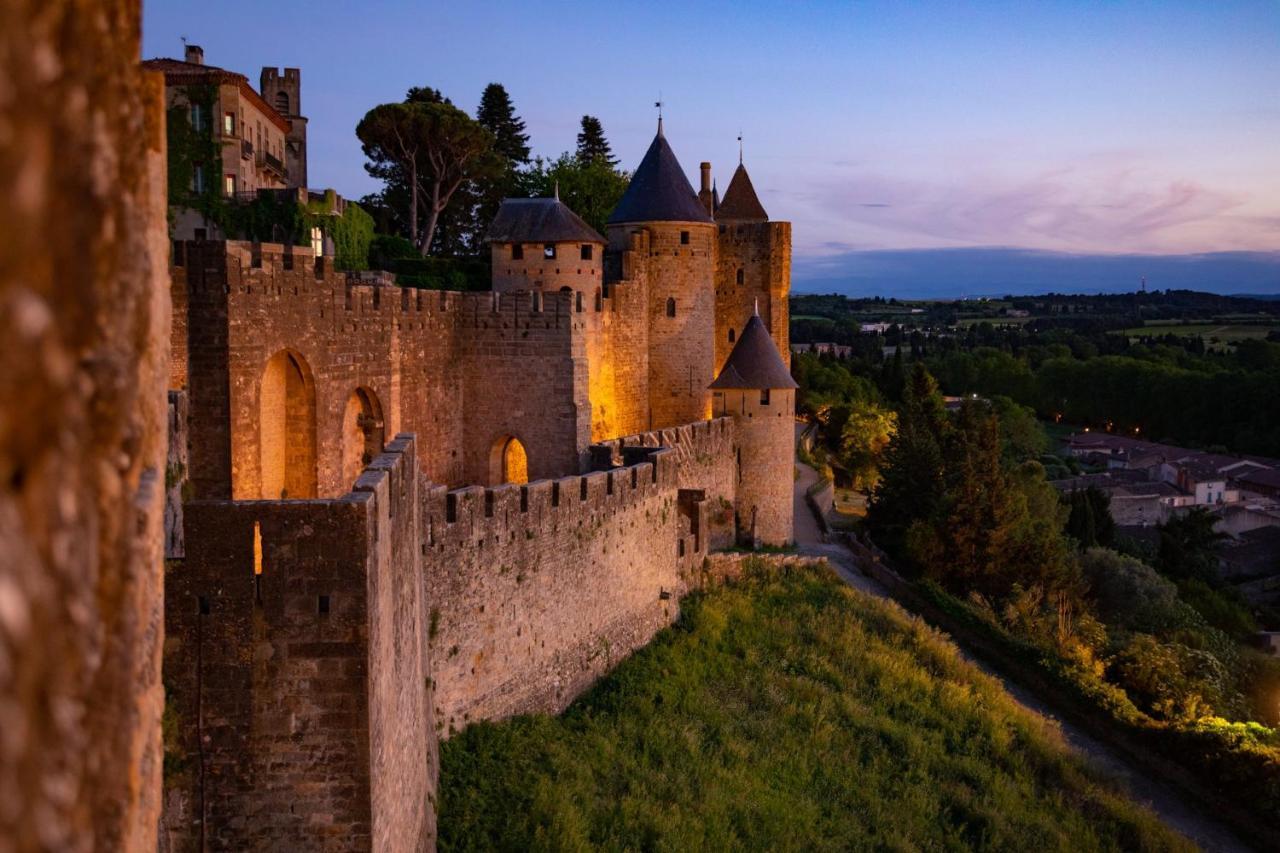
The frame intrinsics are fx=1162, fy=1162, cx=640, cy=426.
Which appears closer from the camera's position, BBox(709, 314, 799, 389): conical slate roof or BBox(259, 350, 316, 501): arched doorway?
BBox(259, 350, 316, 501): arched doorway

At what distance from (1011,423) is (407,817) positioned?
211ft

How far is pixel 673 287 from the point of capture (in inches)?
1160

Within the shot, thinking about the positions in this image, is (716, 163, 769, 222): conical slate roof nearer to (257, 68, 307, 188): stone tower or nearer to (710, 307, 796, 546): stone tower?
(710, 307, 796, 546): stone tower

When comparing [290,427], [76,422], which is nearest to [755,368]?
[290,427]

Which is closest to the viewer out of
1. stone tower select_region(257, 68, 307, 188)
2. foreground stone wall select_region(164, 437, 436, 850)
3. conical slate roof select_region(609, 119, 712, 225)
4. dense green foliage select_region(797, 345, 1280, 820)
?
foreground stone wall select_region(164, 437, 436, 850)

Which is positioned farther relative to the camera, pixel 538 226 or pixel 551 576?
pixel 538 226

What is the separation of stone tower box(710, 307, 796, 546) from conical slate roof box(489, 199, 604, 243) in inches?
182

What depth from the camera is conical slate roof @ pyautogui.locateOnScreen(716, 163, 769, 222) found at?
119 feet

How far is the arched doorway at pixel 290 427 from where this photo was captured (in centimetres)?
1546

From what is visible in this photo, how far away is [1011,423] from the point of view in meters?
69.1

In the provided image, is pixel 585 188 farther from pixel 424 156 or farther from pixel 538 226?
pixel 538 226

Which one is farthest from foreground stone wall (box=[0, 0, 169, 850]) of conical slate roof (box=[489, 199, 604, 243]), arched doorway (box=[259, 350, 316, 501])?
conical slate roof (box=[489, 199, 604, 243])

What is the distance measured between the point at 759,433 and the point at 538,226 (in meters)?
→ 6.95

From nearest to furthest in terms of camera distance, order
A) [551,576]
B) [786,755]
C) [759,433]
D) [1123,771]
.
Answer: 1. [551,576]
2. [786,755]
3. [1123,771]
4. [759,433]
